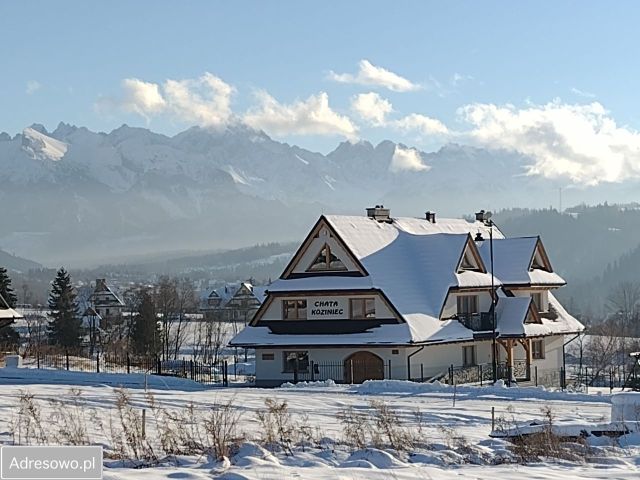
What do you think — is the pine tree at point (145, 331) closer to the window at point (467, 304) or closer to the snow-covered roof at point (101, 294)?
the window at point (467, 304)

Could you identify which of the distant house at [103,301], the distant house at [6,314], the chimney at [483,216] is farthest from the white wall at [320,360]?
the distant house at [103,301]

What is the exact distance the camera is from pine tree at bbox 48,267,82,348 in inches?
3147

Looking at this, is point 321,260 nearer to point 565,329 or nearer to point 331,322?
point 331,322

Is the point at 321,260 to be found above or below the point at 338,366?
above

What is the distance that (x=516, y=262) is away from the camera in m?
55.1

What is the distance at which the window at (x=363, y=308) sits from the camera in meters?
47.4

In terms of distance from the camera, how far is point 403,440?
17.0 metres

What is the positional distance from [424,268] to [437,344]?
5413 mm

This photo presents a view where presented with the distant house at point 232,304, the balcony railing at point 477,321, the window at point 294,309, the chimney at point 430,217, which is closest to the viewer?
the window at point 294,309

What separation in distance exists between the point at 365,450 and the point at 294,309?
3344cm

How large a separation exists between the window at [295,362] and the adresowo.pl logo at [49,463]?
3477cm

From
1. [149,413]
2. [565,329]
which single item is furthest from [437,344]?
[149,413]

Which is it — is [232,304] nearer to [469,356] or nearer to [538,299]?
[538,299]

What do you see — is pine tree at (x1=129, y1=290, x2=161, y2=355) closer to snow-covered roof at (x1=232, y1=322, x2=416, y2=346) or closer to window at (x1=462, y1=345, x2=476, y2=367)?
snow-covered roof at (x1=232, y1=322, x2=416, y2=346)
